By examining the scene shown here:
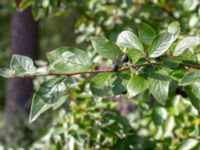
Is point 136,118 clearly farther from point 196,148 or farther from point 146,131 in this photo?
point 196,148

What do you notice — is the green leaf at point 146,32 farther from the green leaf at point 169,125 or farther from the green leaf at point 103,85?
the green leaf at point 169,125

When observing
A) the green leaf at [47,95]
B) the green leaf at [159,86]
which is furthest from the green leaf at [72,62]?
the green leaf at [159,86]

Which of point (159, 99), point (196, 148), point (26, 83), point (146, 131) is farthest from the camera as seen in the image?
point (26, 83)

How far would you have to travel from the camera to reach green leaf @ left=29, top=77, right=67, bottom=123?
943 mm

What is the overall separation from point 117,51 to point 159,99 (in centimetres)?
14

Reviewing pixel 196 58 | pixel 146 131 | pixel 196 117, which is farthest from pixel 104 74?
pixel 146 131

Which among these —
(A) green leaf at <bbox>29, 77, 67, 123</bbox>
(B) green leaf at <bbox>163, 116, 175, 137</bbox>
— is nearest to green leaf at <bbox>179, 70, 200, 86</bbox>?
(A) green leaf at <bbox>29, 77, 67, 123</bbox>

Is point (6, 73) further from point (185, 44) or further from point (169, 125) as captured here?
point (169, 125)

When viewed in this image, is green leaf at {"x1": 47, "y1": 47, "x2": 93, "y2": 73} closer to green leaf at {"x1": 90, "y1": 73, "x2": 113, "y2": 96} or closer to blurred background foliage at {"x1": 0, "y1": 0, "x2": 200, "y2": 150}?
green leaf at {"x1": 90, "y1": 73, "x2": 113, "y2": 96}

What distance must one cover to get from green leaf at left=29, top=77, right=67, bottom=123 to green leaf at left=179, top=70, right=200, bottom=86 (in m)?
0.24

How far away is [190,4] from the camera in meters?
1.89

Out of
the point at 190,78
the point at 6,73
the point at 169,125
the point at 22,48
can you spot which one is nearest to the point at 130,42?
the point at 190,78

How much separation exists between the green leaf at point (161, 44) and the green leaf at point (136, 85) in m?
0.05

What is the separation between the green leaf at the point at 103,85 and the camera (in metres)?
0.95
